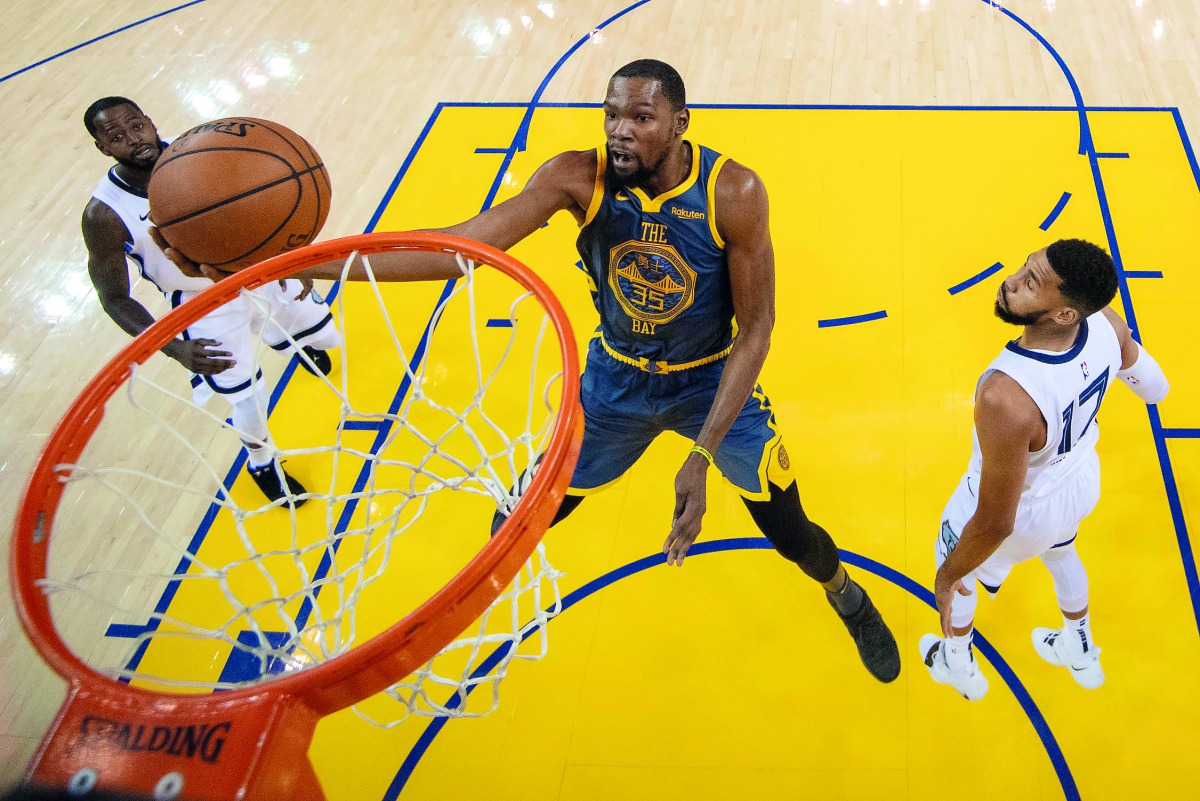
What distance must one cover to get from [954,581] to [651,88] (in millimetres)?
1654

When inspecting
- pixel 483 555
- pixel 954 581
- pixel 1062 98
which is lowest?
pixel 1062 98

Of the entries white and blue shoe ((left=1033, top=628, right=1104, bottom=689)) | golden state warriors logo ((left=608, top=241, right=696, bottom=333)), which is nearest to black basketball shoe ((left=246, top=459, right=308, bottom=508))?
golden state warriors logo ((left=608, top=241, right=696, bottom=333))

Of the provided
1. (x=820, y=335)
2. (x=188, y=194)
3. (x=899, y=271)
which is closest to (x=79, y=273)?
(x=188, y=194)

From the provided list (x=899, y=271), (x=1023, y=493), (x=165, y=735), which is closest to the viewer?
(x=165, y=735)

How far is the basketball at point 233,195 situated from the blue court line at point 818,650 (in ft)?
4.89

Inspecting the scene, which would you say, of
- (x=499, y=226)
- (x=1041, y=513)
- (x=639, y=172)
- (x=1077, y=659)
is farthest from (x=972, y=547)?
(x=499, y=226)

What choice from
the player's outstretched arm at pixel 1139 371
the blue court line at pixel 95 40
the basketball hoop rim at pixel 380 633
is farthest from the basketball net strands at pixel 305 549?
the blue court line at pixel 95 40

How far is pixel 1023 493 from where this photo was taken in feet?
8.85

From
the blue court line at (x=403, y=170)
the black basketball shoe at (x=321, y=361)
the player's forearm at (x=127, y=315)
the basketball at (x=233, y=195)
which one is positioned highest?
the basketball at (x=233, y=195)

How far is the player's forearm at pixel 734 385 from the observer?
2.68m

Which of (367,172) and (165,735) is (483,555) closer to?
(165,735)

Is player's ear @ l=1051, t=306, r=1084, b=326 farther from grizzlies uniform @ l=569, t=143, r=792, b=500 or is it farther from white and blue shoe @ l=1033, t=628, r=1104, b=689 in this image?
white and blue shoe @ l=1033, t=628, r=1104, b=689

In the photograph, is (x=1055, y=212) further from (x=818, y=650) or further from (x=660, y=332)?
(x=660, y=332)

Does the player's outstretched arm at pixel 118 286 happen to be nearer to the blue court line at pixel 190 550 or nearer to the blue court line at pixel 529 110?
the blue court line at pixel 190 550
